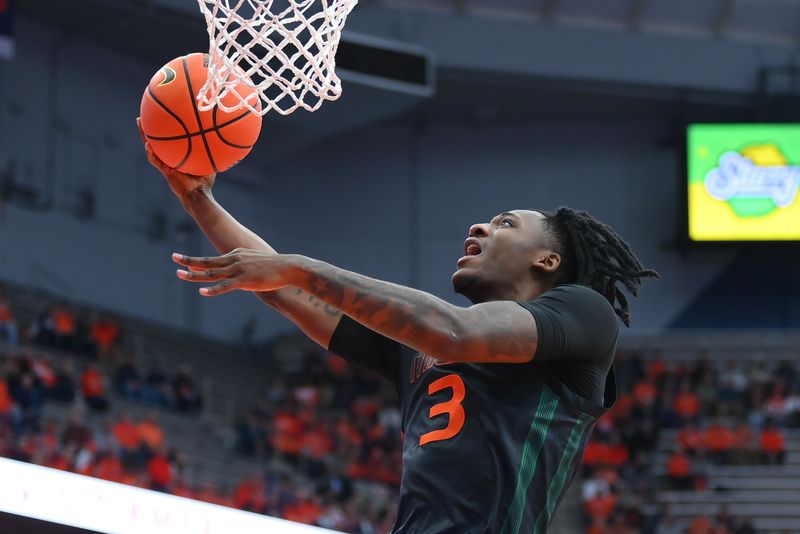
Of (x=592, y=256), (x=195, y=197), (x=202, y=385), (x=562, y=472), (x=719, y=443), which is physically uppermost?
(x=195, y=197)

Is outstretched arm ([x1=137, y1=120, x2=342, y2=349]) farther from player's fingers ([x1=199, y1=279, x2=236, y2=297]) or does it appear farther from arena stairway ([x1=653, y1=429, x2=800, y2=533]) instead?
arena stairway ([x1=653, y1=429, x2=800, y2=533])

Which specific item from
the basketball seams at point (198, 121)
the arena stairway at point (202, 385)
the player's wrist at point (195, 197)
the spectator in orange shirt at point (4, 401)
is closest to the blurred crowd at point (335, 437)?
the arena stairway at point (202, 385)

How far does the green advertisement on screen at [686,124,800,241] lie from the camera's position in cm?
1861

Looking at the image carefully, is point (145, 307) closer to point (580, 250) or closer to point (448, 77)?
point (448, 77)

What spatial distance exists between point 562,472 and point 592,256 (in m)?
0.55

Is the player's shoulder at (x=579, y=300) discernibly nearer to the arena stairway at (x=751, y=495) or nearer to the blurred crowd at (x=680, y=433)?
the blurred crowd at (x=680, y=433)

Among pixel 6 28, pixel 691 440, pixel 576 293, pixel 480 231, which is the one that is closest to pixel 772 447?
pixel 691 440

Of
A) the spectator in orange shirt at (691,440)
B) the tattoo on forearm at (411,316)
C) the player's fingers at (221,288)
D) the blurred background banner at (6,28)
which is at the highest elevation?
the blurred background banner at (6,28)

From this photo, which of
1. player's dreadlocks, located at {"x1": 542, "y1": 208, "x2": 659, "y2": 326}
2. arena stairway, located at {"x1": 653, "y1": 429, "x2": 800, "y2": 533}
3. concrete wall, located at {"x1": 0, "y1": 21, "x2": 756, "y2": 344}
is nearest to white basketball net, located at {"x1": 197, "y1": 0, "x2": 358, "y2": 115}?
player's dreadlocks, located at {"x1": 542, "y1": 208, "x2": 659, "y2": 326}

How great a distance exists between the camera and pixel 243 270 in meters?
2.60

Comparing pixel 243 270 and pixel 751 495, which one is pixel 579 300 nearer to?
pixel 243 270

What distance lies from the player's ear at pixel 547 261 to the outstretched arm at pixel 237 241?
568mm

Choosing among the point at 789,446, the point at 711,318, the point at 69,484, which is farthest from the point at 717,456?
the point at 69,484

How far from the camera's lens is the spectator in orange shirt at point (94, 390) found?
13352 mm
